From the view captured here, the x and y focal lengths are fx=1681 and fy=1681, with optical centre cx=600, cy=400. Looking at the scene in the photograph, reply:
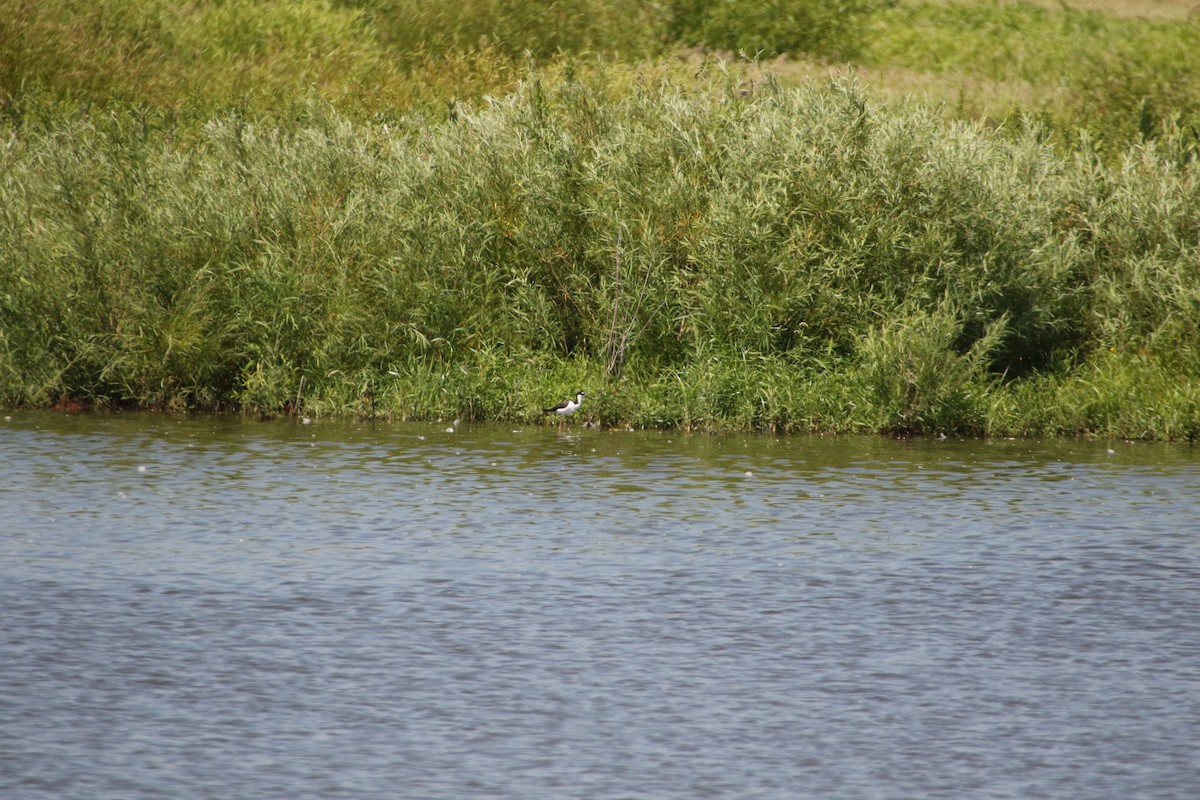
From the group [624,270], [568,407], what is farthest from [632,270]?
[568,407]

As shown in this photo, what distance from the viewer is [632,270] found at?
19172 millimetres

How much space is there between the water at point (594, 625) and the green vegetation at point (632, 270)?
2.25m

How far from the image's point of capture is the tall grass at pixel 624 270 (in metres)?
18.6

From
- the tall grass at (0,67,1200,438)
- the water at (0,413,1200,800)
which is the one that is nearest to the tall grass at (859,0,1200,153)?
the tall grass at (0,67,1200,438)

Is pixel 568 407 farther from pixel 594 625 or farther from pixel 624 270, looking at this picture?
pixel 594 625

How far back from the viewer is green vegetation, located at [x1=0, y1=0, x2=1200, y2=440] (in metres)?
18.5

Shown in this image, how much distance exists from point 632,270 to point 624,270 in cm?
10

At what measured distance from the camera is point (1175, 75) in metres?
30.1

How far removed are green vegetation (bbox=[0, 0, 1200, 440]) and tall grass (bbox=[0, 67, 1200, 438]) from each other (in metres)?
0.04

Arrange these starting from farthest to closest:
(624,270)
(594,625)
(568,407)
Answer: (624,270) < (568,407) < (594,625)

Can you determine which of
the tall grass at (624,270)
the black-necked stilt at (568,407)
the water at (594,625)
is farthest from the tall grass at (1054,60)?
the water at (594,625)

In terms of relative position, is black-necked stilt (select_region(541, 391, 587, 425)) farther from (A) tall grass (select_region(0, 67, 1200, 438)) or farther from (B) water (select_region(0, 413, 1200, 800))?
(B) water (select_region(0, 413, 1200, 800))

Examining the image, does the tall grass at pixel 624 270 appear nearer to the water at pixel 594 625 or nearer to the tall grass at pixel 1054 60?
the water at pixel 594 625

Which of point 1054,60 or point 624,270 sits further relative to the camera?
point 1054,60
